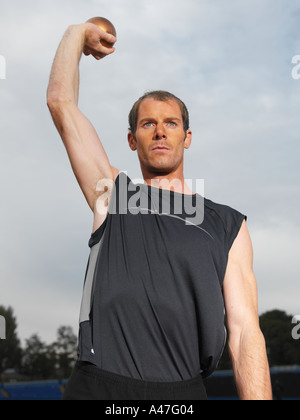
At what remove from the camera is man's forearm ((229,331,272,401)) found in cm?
308

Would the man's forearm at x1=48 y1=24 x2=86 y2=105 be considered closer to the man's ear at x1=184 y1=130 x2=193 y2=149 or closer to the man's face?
the man's face

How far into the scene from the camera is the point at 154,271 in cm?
297

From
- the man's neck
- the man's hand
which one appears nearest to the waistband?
the man's neck

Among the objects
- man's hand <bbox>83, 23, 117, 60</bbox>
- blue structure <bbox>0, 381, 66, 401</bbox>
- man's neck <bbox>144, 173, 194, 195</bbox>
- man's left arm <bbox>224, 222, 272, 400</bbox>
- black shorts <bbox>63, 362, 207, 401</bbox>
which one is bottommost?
blue structure <bbox>0, 381, 66, 401</bbox>

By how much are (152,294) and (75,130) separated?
3.78 feet

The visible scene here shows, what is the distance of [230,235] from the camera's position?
3453mm

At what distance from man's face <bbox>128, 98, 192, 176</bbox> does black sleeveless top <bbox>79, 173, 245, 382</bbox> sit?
31 centimetres

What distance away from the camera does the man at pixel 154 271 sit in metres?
2.86

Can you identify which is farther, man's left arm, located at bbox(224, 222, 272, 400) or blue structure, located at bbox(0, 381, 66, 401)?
blue structure, located at bbox(0, 381, 66, 401)

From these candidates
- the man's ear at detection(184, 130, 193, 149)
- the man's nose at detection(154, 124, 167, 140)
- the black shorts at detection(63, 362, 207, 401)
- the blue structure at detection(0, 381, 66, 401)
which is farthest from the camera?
the blue structure at detection(0, 381, 66, 401)

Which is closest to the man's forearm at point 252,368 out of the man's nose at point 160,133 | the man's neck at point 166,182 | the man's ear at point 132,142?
the man's neck at point 166,182

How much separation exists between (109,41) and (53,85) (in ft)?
2.13

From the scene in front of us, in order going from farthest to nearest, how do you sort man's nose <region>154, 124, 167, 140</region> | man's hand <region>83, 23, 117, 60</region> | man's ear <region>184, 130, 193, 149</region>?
man's ear <region>184, 130, 193, 149</region> → man's hand <region>83, 23, 117, 60</region> → man's nose <region>154, 124, 167, 140</region>
